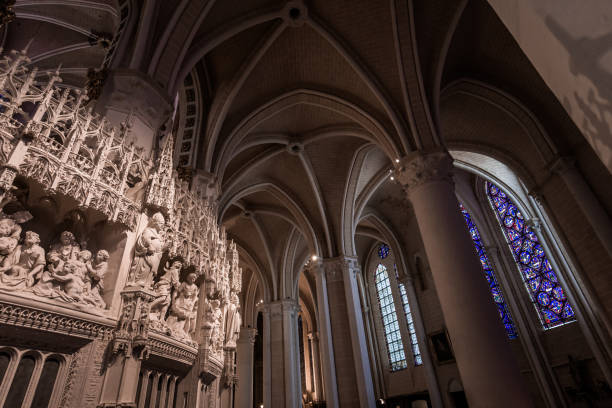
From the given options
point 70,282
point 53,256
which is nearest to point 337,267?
point 70,282

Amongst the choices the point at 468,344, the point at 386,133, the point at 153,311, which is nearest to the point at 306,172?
the point at 386,133

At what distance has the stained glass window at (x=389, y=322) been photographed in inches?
690

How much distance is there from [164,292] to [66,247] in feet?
4.37

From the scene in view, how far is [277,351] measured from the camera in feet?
49.7

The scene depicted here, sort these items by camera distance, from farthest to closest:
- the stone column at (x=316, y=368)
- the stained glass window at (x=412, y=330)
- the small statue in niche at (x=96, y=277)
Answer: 1. the stone column at (x=316, y=368)
2. the stained glass window at (x=412, y=330)
3. the small statue in niche at (x=96, y=277)

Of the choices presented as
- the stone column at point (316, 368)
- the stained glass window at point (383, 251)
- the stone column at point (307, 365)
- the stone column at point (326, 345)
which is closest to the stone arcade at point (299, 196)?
the stone column at point (326, 345)

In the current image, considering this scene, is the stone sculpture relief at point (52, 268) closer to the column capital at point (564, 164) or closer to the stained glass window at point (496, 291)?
the column capital at point (564, 164)

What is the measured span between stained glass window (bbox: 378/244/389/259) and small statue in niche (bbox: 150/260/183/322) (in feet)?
52.4

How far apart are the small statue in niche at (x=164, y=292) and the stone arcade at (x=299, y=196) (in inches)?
1.3

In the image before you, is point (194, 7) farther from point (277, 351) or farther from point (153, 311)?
point (277, 351)

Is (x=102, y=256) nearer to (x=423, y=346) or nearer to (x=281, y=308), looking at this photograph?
(x=281, y=308)

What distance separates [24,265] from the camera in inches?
135

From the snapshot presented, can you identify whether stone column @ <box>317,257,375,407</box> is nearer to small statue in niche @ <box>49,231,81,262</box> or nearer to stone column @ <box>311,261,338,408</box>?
stone column @ <box>311,261,338,408</box>

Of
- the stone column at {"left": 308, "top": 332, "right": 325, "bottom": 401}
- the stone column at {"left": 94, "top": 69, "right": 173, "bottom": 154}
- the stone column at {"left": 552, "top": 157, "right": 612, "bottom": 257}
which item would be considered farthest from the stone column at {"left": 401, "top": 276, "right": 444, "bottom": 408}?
the stone column at {"left": 94, "top": 69, "right": 173, "bottom": 154}
